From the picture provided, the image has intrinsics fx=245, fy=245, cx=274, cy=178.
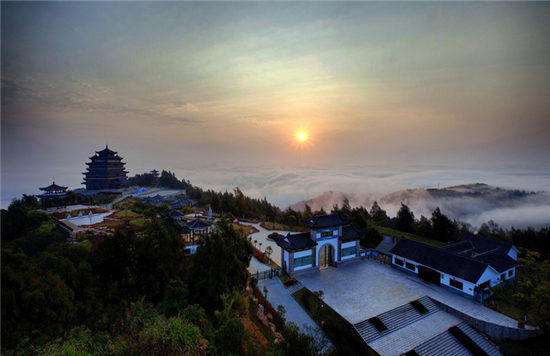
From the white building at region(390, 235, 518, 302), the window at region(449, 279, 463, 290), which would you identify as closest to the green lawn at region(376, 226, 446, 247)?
the white building at region(390, 235, 518, 302)

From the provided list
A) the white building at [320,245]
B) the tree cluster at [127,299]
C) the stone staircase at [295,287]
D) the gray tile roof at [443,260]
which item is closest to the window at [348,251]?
the white building at [320,245]

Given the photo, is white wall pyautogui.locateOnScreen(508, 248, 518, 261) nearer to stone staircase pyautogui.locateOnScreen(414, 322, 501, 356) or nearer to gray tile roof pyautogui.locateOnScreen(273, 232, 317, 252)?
stone staircase pyautogui.locateOnScreen(414, 322, 501, 356)

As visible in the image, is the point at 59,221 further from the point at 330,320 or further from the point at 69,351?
the point at 330,320

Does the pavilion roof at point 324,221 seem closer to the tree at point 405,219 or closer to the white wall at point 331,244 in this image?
the white wall at point 331,244

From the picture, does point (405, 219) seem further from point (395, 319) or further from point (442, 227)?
point (395, 319)

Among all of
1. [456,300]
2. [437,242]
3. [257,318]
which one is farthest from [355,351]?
[437,242]

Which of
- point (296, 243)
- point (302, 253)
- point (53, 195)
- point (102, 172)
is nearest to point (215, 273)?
point (296, 243)
